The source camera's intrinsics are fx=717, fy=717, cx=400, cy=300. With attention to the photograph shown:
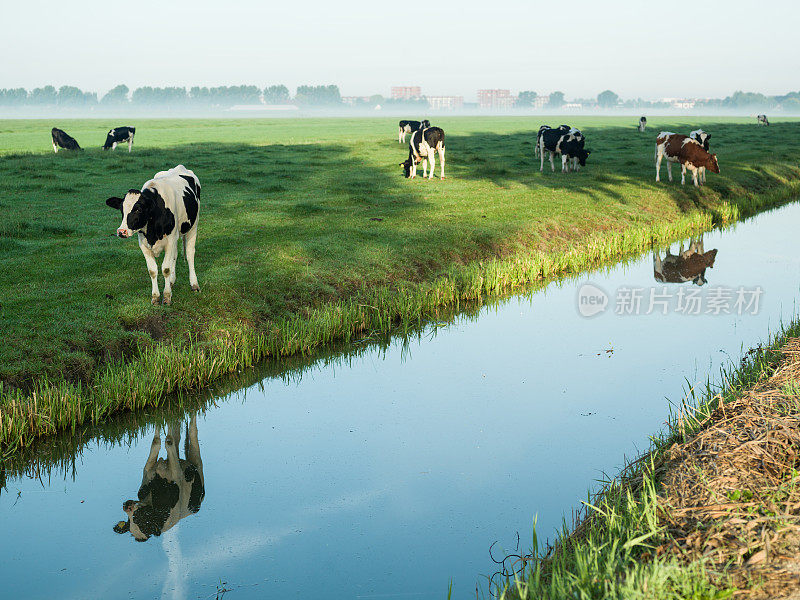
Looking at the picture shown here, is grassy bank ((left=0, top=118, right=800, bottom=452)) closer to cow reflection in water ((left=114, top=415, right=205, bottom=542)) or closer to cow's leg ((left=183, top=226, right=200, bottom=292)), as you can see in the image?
cow's leg ((left=183, top=226, right=200, bottom=292))

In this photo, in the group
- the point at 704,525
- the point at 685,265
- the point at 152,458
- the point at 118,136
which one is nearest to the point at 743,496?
the point at 704,525

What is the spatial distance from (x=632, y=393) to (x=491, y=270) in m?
6.63

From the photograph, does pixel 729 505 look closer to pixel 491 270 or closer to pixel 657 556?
pixel 657 556

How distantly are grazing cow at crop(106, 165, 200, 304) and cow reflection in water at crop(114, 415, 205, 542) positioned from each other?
3.45 metres

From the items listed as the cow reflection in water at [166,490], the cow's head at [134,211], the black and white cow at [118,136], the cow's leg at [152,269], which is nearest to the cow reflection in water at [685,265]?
the cow's leg at [152,269]

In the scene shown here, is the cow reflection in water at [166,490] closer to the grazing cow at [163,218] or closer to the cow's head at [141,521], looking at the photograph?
the cow's head at [141,521]

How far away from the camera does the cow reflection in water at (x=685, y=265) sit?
18984mm

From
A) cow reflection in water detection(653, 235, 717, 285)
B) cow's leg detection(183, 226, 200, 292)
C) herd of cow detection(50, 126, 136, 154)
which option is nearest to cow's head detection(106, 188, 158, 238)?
cow's leg detection(183, 226, 200, 292)

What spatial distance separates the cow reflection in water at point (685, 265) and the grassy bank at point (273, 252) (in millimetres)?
1133

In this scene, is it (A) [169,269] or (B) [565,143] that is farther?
(B) [565,143]

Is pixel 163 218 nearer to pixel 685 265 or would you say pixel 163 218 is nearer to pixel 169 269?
pixel 169 269

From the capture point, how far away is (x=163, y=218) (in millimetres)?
12148

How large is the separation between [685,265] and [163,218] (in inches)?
578

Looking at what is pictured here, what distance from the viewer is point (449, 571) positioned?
22.2 feet
